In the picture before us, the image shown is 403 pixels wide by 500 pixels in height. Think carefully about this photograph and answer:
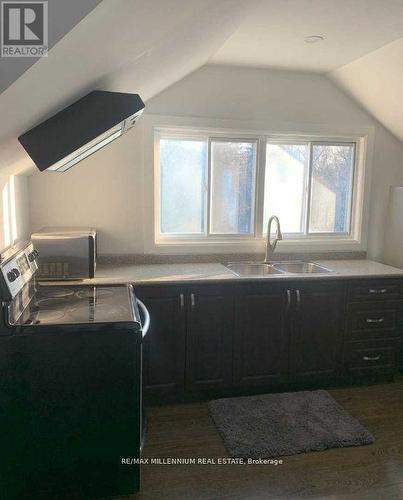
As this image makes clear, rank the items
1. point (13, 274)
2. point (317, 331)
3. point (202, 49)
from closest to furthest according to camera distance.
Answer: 1. point (13, 274)
2. point (202, 49)
3. point (317, 331)

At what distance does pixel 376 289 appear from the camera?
2.92m

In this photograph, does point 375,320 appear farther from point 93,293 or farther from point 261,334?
point 93,293

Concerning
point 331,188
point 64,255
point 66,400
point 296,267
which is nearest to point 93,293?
point 64,255

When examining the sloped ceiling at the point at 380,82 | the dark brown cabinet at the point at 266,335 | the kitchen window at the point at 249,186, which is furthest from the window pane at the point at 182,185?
the sloped ceiling at the point at 380,82

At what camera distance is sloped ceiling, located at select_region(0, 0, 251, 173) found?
1.16 metres

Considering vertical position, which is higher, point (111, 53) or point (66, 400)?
point (111, 53)

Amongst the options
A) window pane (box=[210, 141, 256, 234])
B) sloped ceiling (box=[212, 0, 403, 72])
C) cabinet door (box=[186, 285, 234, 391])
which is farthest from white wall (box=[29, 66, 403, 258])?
cabinet door (box=[186, 285, 234, 391])

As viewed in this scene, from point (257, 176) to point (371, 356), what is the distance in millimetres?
1691

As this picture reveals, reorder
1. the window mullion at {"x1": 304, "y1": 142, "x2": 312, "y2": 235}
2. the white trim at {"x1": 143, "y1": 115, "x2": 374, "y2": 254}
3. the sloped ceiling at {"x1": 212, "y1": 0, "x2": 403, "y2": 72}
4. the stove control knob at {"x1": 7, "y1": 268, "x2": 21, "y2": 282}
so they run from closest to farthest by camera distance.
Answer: the stove control knob at {"x1": 7, "y1": 268, "x2": 21, "y2": 282}
the sloped ceiling at {"x1": 212, "y1": 0, "x2": 403, "y2": 72}
the white trim at {"x1": 143, "y1": 115, "x2": 374, "y2": 254}
the window mullion at {"x1": 304, "y1": 142, "x2": 312, "y2": 235}

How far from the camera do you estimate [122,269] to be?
291cm
